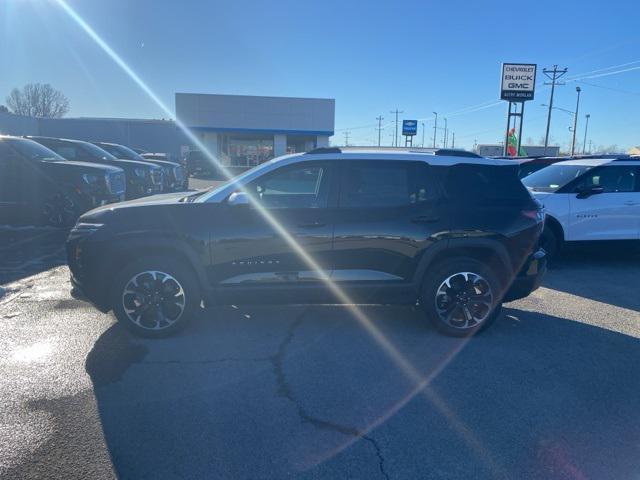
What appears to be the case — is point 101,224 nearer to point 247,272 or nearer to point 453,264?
point 247,272

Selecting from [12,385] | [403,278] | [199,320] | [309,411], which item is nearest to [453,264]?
[403,278]

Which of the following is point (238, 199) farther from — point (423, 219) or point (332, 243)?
point (423, 219)

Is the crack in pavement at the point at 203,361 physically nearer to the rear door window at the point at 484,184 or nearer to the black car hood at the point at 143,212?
the black car hood at the point at 143,212

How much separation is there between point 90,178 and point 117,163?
372 cm

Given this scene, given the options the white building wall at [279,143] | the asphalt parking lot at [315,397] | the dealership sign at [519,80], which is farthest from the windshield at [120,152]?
the white building wall at [279,143]

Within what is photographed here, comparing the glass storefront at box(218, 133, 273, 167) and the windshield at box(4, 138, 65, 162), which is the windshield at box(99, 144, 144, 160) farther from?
the glass storefront at box(218, 133, 273, 167)

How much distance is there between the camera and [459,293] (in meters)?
4.74

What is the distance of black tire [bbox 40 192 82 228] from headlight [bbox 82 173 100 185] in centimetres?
46

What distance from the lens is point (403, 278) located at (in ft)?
15.3

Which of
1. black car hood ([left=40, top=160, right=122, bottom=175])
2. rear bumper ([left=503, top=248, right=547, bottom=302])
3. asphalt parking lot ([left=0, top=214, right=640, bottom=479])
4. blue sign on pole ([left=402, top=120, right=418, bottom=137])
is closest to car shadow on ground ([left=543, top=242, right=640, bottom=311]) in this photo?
asphalt parking lot ([left=0, top=214, right=640, bottom=479])

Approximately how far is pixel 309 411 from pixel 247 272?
5.20 feet

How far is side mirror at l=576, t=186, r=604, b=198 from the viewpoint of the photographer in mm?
7692

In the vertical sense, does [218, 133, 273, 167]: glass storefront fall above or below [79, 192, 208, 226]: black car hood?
above

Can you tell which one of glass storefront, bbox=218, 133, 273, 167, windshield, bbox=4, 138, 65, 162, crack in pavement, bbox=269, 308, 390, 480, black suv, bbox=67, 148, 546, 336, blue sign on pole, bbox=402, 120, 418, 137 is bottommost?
crack in pavement, bbox=269, 308, 390, 480
